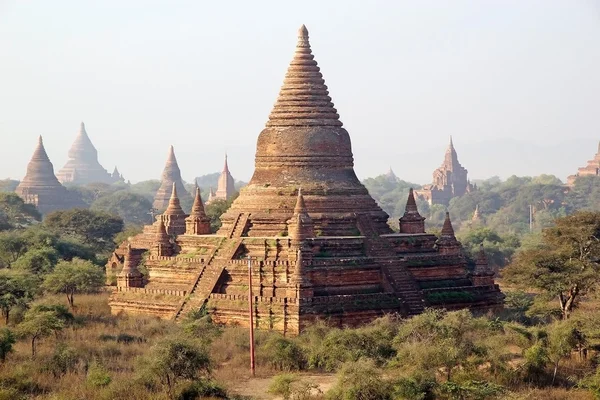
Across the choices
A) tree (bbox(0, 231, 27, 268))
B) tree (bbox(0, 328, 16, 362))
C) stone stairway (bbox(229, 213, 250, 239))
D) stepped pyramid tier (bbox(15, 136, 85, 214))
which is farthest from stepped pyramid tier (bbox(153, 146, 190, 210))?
tree (bbox(0, 328, 16, 362))

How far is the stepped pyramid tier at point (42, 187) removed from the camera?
112375 millimetres

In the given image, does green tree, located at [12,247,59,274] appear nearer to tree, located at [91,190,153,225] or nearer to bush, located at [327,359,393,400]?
bush, located at [327,359,393,400]

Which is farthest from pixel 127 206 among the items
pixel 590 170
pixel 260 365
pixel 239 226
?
pixel 260 365

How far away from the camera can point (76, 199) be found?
392ft

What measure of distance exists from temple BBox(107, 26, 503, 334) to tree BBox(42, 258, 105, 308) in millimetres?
2223

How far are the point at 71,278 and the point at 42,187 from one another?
71.5 metres

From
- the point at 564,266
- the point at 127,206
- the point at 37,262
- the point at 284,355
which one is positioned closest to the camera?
the point at 284,355

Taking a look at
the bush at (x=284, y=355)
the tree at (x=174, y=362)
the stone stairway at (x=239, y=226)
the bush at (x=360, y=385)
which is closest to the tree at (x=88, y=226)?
the stone stairway at (x=239, y=226)

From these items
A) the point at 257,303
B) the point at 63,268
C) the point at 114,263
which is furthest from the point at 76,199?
the point at 257,303

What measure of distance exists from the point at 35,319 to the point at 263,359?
5768 millimetres

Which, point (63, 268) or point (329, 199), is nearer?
point (329, 199)

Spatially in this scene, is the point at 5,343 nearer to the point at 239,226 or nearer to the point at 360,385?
the point at 360,385

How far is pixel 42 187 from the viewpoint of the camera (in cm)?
11319

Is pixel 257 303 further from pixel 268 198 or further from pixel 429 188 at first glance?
pixel 429 188
